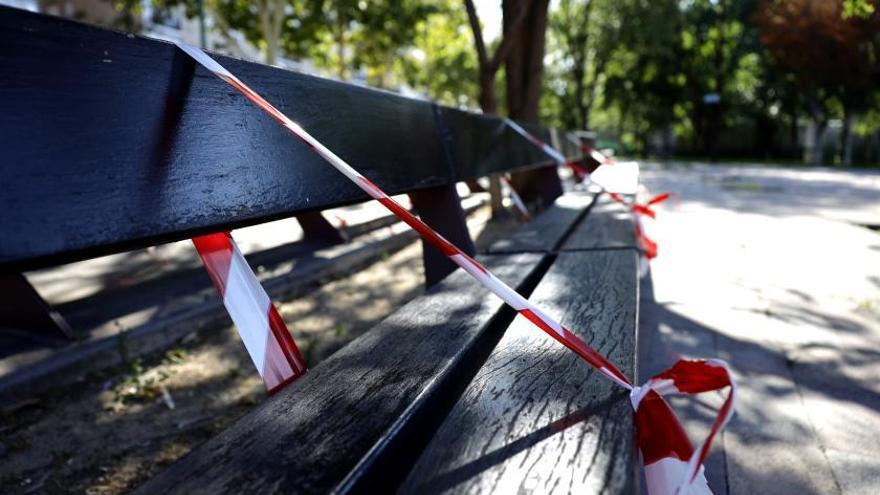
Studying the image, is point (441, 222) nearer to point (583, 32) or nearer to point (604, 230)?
point (604, 230)

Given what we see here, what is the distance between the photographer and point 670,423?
0.99m

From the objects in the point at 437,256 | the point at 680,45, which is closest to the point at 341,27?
the point at 437,256

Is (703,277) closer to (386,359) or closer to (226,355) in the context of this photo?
(226,355)

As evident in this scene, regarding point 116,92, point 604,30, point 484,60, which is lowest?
point 116,92

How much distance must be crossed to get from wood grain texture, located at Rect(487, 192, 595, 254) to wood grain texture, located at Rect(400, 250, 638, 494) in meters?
1.05

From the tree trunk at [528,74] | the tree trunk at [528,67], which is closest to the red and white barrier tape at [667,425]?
the tree trunk at [528,74]

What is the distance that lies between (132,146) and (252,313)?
473mm

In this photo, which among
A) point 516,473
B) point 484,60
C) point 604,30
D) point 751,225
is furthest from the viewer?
point 604,30

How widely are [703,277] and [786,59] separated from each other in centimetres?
1937

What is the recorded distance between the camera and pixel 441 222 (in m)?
2.34

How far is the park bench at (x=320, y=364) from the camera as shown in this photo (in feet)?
2.64

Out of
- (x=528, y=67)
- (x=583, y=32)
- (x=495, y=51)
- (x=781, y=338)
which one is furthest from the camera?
(x=583, y=32)

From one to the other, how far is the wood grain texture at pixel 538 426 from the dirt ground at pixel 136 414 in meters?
1.44

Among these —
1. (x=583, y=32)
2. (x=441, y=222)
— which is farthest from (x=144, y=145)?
(x=583, y=32)
